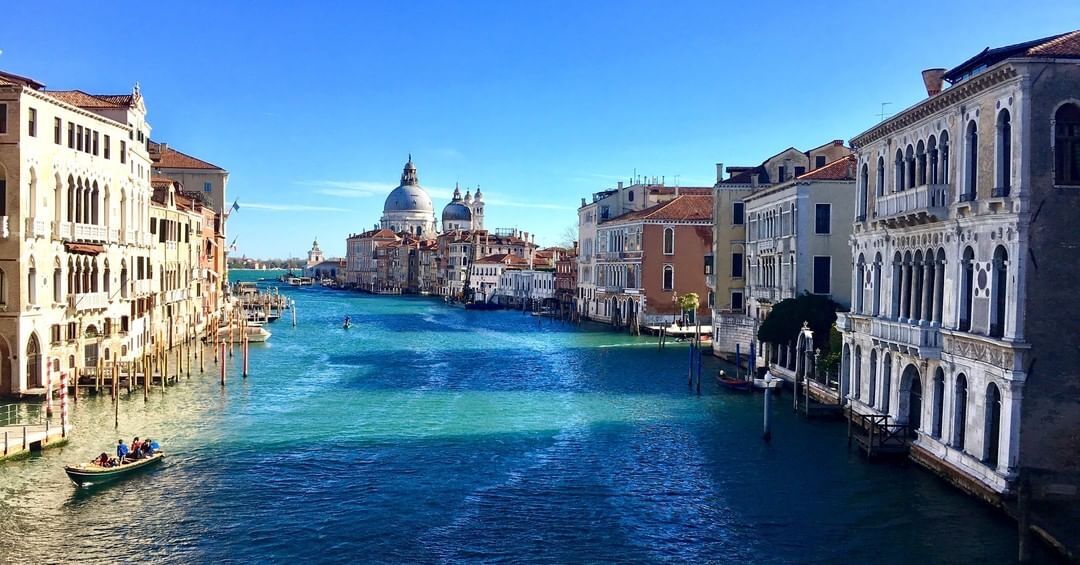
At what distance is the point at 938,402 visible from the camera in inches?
595

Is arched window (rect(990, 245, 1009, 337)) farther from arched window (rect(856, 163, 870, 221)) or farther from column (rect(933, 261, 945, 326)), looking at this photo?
arched window (rect(856, 163, 870, 221))

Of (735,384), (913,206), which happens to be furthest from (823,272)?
(913,206)

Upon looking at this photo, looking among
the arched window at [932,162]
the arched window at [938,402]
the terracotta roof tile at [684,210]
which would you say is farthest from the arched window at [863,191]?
the terracotta roof tile at [684,210]

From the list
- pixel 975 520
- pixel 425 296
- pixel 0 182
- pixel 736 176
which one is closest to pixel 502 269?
pixel 425 296

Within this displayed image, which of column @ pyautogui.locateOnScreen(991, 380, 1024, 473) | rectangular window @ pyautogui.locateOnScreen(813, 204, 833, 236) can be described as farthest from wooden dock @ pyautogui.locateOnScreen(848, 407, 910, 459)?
rectangular window @ pyautogui.locateOnScreen(813, 204, 833, 236)

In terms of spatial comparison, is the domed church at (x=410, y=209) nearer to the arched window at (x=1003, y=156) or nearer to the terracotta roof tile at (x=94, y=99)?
the terracotta roof tile at (x=94, y=99)

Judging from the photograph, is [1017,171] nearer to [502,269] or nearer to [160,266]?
[160,266]

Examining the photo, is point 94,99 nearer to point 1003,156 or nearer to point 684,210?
point 1003,156

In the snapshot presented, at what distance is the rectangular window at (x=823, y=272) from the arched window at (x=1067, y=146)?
12.9 meters

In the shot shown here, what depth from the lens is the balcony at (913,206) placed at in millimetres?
14727

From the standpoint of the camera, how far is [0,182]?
2086 cm

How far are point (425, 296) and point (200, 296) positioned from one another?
6529 cm

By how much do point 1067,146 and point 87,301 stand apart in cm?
2183

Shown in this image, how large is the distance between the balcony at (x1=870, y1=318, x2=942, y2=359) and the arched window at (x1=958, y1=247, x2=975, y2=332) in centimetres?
75
